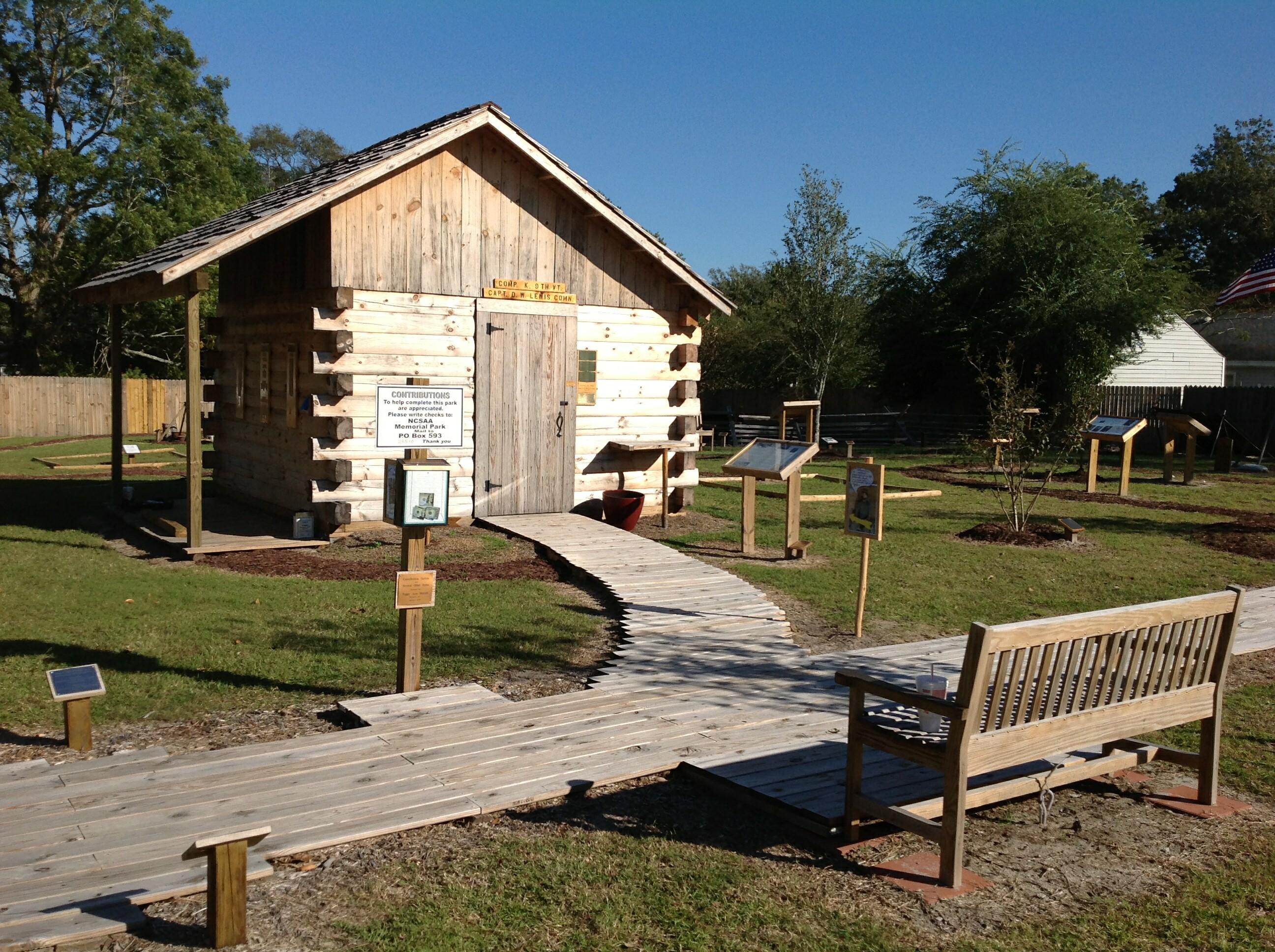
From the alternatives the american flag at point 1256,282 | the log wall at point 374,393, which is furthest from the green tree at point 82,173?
the american flag at point 1256,282

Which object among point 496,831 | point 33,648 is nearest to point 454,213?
point 33,648

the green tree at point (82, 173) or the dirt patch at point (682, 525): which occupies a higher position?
the green tree at point (82, 173)

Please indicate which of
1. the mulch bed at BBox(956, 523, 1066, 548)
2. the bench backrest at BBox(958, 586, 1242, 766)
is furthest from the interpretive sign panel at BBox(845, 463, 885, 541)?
the mulch bed at BBox(956, 523, 1066, 548)

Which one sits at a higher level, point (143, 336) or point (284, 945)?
point (143, 336)

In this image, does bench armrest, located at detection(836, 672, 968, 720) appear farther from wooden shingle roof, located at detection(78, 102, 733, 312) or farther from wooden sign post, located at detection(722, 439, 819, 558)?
wooden shingle roof, located at detection(78, 102, 733, 312)

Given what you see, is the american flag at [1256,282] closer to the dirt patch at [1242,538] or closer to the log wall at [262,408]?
the dirt patch at [1242,538]

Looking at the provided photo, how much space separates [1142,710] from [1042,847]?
2.99ft

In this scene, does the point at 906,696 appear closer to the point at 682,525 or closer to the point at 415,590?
the point at 415,590

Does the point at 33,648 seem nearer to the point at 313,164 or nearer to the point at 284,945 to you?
the point at 284,945

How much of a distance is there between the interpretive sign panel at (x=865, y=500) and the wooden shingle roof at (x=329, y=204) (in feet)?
22.2

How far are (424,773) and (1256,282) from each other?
2233 centimetres

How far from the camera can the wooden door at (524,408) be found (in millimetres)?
15188

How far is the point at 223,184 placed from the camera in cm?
4738

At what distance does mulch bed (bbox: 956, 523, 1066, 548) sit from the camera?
1579 cm
